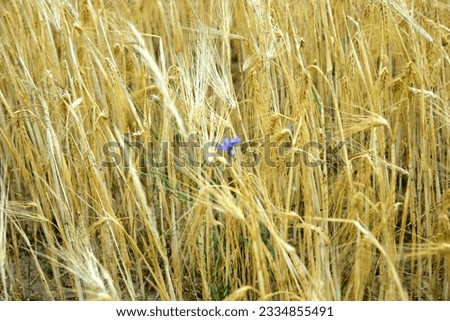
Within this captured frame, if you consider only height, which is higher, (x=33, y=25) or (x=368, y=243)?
(x=33, y=25)

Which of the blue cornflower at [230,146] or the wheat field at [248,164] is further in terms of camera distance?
the blue cornflower at [230,146]

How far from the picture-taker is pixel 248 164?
2.05 m

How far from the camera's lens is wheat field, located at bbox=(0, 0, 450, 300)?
1.84 metres

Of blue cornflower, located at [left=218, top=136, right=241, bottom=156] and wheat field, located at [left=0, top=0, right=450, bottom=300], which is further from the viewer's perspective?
blue cornflower, located at [left=218, top=136, right=241, bottom=156]

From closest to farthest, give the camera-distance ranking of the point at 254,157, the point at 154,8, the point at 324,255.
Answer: the point at 324,255, the point at 254,157, the point at 154,8

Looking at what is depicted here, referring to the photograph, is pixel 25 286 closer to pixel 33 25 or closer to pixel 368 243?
pixel 33 25

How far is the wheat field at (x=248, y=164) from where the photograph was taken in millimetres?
1837

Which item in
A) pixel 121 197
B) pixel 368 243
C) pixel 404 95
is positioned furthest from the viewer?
pixel 121 197

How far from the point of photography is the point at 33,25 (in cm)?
239

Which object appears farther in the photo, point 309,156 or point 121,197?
point 121,197

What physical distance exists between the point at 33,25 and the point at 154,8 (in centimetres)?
76

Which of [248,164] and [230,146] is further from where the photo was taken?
[248,164]
